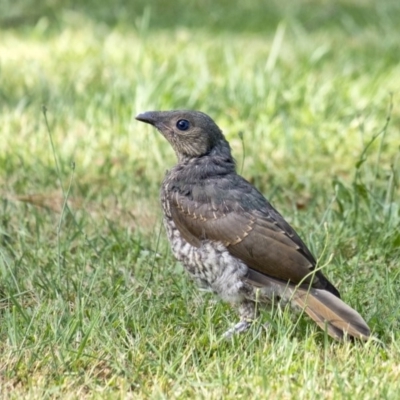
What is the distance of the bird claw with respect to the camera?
4727 millimetres

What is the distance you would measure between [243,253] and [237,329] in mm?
360

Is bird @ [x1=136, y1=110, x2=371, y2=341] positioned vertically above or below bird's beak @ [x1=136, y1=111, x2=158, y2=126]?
below

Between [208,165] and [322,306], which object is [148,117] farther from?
[322,306]

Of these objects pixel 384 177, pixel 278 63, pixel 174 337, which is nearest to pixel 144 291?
pixel 174 337

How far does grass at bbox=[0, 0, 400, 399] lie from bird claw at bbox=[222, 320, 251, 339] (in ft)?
0.20

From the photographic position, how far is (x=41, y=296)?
5195 millimetres

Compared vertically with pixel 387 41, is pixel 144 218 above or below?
below

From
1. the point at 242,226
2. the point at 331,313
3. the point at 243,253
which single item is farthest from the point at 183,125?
the point at 331,313

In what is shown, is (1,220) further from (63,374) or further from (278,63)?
(278,63)

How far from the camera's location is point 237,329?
4801 mm

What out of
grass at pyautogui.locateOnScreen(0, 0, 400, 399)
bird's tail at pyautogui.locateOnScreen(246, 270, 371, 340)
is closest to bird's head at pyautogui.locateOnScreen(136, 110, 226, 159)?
grass at pyautogui.locateOnScreen(0, 0, 400, 399)

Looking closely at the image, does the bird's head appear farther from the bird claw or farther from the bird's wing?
the bird claw

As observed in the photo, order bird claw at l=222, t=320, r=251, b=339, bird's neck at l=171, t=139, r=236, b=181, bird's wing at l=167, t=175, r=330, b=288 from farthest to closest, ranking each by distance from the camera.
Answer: bird's neck at l=171, t=139, r=236, b=181
bird's wing at l=167, t=175, r=330, b=288
bird claw at l=222, t=320, r=251, b=339

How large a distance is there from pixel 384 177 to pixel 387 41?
4.14 metres
